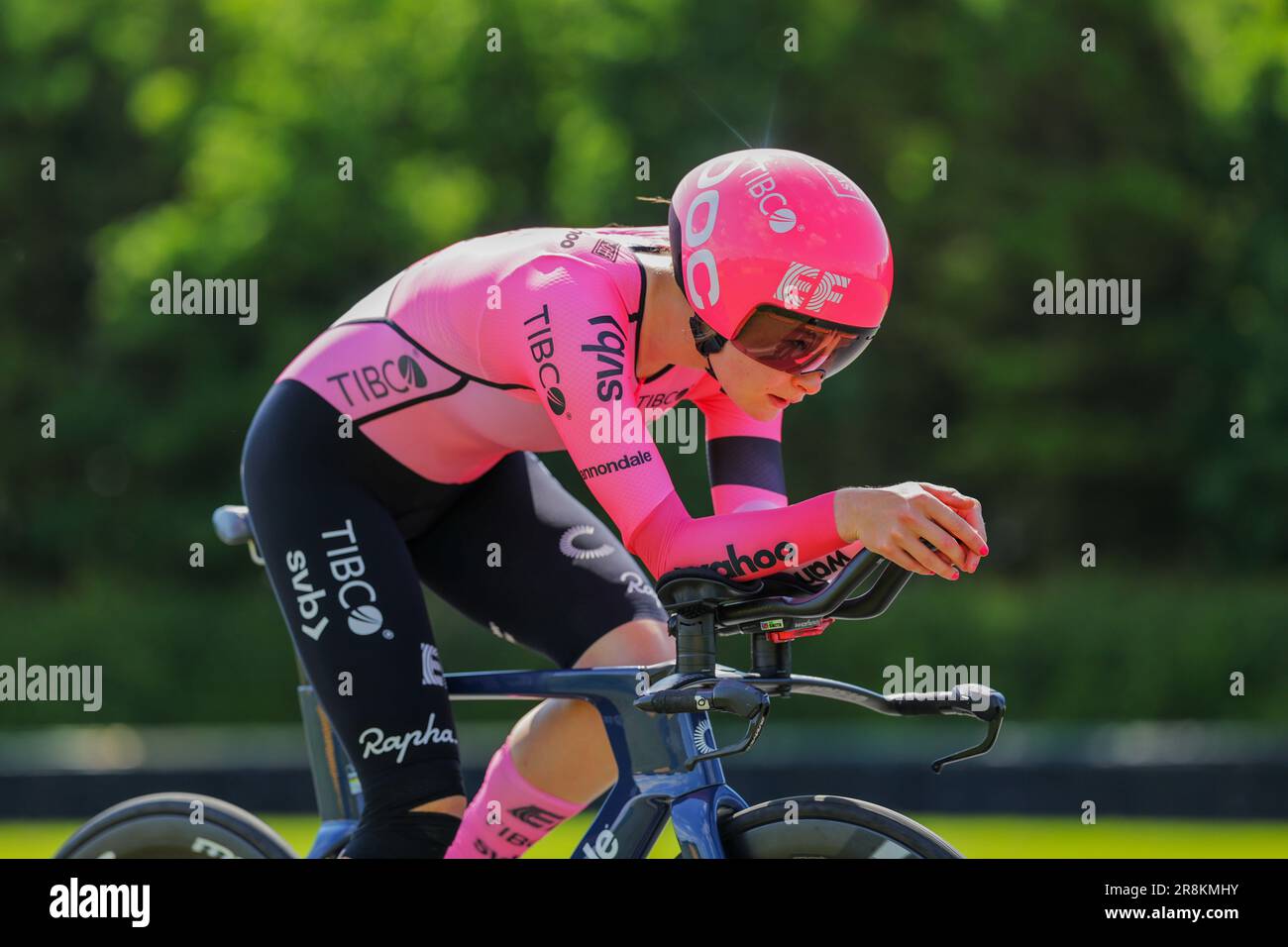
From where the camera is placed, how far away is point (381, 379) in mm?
3988

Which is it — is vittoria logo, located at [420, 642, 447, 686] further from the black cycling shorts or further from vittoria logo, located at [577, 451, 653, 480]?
vittoria logo, located at [577, 451, 653, 480]

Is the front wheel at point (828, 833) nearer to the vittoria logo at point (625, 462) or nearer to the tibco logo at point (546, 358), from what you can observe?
the vittoria logo at point (625, 462)

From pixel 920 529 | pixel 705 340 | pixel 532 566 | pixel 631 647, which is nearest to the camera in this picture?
pixel 920 529

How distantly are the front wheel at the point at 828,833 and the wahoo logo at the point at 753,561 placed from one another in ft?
1.47

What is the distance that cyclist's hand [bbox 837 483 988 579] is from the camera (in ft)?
10.1

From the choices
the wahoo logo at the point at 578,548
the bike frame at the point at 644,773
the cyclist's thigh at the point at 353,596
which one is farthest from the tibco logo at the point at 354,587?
the wahoo logo at the point at 578,548

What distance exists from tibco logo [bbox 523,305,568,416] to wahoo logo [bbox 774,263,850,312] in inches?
18.4

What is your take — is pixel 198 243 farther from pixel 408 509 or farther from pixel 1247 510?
pixel 408 509

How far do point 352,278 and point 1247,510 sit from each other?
10.7 metres

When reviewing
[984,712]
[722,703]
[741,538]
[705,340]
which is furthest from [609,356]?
[984,712]

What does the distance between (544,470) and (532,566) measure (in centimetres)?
39

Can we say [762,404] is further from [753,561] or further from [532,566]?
[532,566]

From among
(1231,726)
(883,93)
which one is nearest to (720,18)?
(883,93)

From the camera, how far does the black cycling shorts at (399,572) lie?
380 centimetres
